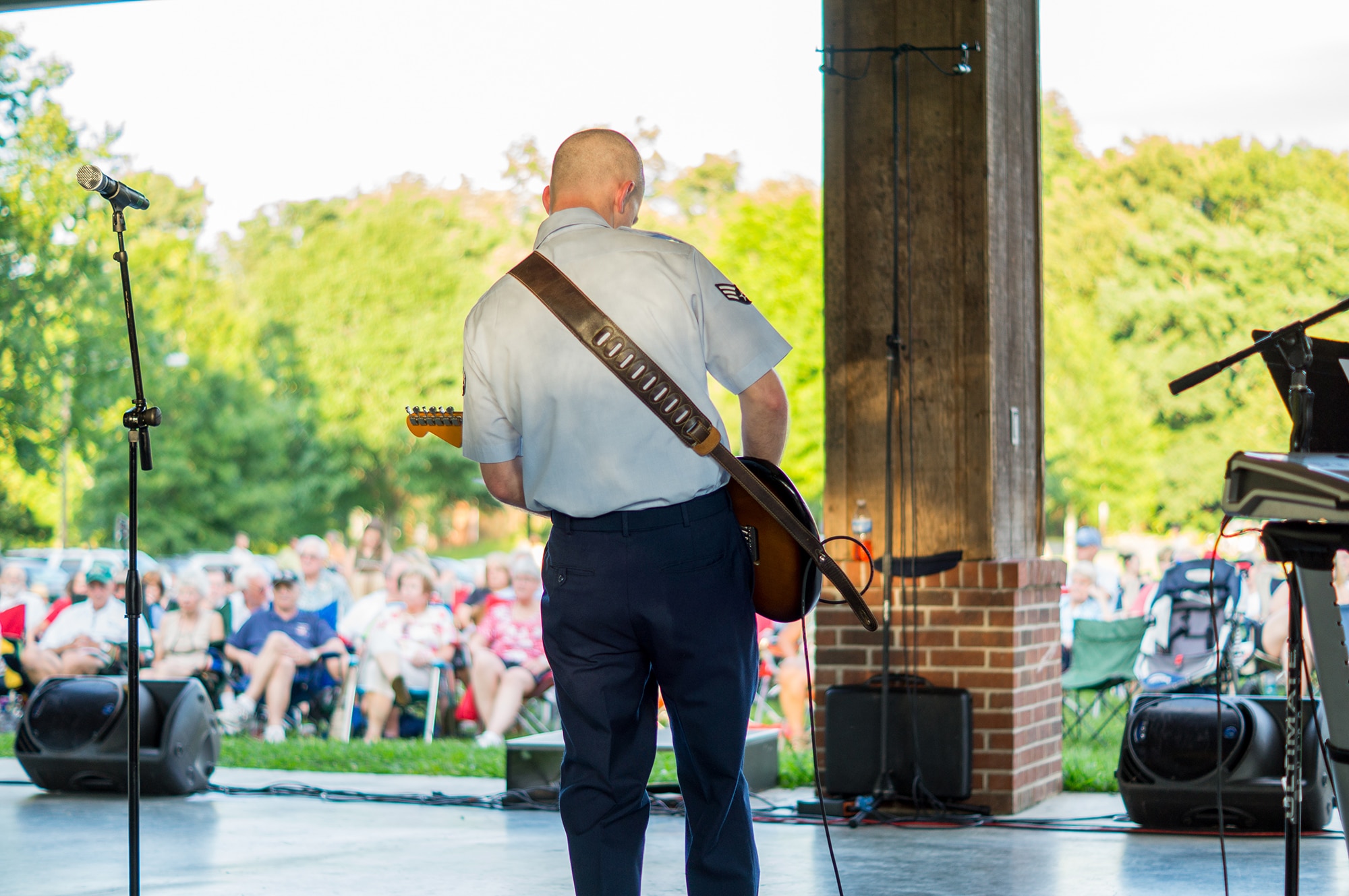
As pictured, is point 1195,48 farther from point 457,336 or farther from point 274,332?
point 274,332

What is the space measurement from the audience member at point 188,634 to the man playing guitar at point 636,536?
7184mm

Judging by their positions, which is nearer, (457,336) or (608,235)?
(608,235)

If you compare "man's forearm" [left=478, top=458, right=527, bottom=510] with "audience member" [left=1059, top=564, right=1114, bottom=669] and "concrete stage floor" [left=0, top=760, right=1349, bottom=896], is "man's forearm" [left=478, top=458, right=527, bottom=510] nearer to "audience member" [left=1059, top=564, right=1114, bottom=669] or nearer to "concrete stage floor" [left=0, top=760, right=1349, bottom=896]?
"concrete stage floor" [left=0, top=760, right=1349, bottom=896]

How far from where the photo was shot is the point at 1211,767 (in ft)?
16.2

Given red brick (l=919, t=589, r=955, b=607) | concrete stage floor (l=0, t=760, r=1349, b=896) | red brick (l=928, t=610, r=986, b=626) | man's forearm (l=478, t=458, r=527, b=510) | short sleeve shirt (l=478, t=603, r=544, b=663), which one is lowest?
concrete stage floor (l=0, t=760, r=1349, b=896)

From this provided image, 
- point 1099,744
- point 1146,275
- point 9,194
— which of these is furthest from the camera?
point 1146,275

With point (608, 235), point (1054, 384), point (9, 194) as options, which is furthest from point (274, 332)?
point (608, 235)

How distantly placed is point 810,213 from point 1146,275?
1145 cm

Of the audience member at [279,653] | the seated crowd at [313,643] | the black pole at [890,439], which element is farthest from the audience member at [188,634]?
the black pole at [890,439]

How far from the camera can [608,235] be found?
2.63 m

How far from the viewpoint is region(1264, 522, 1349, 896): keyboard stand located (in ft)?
8.28

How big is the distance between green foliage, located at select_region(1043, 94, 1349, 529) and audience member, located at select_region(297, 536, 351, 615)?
20497 millimetres

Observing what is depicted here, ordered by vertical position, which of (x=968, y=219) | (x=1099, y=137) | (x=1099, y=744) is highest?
(x=1099, y=137)

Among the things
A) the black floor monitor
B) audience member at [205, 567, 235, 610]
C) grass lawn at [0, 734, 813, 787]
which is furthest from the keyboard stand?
audience member at [205, 567, 235, 610]
